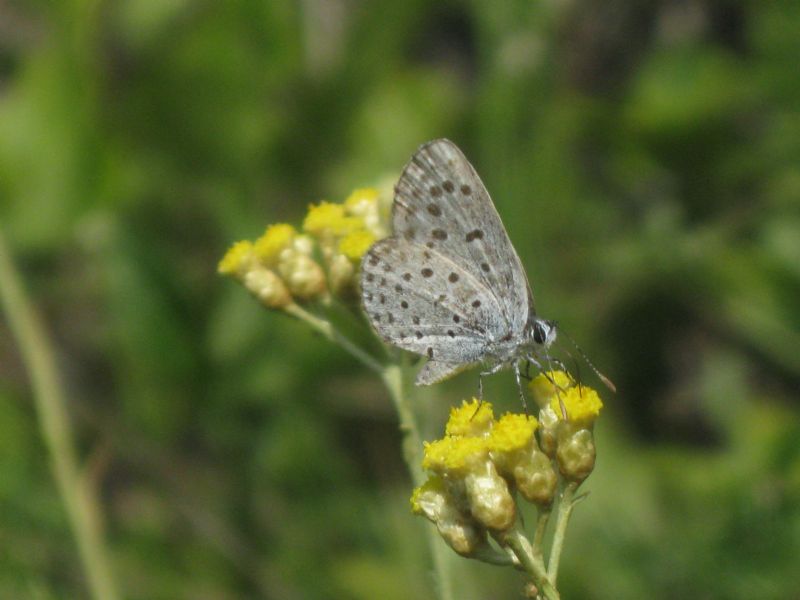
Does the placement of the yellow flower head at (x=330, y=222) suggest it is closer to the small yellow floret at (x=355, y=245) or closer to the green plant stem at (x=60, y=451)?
the small yellow floret at (x=355, y=245)

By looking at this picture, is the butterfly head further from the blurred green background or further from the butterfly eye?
the blurred green background

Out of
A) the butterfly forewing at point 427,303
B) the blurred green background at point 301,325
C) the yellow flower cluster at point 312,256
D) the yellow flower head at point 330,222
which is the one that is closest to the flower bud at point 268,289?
the yellow flower cluster at point 312,256

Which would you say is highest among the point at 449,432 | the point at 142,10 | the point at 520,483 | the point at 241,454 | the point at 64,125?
the point at 142,10

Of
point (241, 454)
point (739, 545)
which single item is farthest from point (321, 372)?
point (739, 545)

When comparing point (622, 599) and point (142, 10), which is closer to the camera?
point (622, 599)

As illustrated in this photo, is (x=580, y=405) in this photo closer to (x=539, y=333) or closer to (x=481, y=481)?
(x=481, y=481)

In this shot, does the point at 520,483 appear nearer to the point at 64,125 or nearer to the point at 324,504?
the point at 324,504

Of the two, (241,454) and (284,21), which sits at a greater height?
(284,21)
